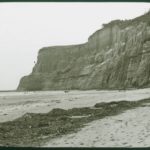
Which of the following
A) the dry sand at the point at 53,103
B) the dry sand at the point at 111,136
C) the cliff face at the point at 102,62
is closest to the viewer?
the dry sand at the point at 111,136

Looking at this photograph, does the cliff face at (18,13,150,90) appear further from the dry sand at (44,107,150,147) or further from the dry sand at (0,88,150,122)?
the dry sand at (44,107,150,147)

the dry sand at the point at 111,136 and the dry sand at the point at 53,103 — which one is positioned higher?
the dry sand at the point at 111,136

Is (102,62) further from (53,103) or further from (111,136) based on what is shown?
(111,136)

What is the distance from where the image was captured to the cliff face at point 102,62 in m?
67.8

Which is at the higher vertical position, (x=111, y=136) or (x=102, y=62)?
(x=111, y=136)

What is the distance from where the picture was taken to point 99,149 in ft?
21.0

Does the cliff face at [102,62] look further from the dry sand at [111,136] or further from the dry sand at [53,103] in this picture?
the dry sand at [111,136]

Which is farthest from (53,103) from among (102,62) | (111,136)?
(102,62)

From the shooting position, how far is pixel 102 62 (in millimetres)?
86000

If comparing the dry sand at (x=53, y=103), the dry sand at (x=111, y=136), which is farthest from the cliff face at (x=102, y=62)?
the dry sand at (x=111, y=136)

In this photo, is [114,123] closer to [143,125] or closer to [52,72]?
[143,125]

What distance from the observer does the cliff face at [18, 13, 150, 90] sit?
67750mm

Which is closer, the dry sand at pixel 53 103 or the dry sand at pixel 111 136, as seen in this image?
the dry sand at pixel 111 136

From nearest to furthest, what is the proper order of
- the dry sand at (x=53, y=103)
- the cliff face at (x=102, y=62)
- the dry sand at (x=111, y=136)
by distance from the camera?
the dry sand at (x=111, y=136) < the dry sand at (x=53, y=103) < the cliff face at (x=102, y=62)
